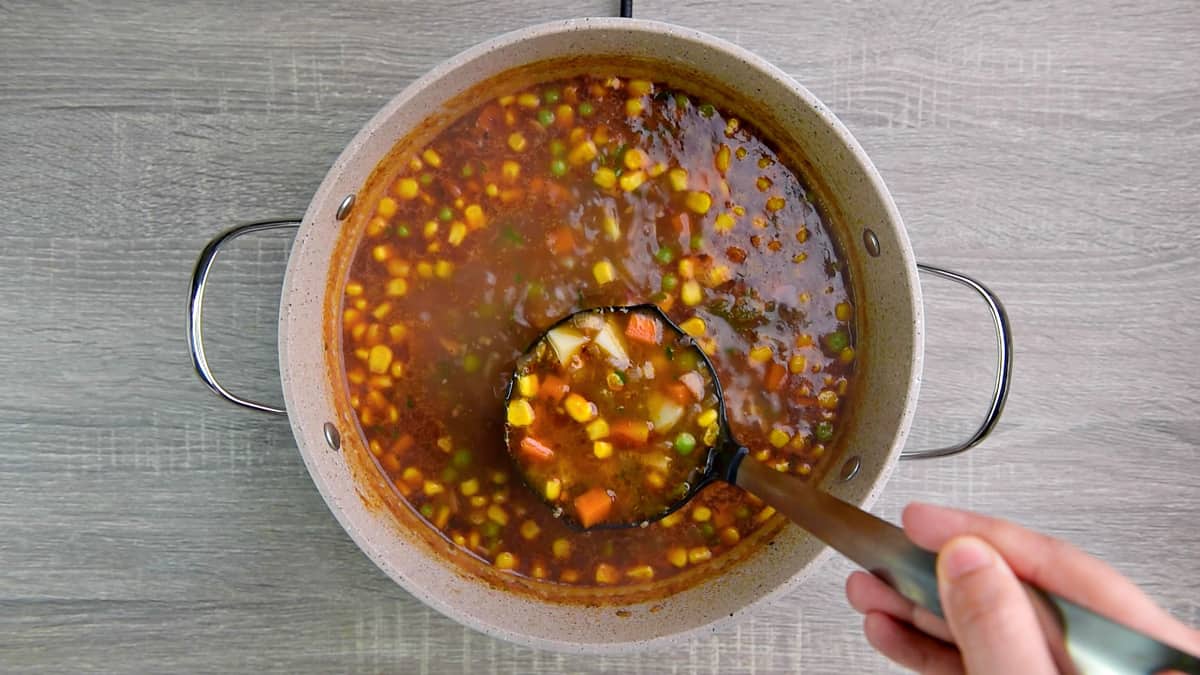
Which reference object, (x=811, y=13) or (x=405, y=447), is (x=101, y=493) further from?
(x=811, y=13)

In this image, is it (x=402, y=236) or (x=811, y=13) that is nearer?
(x=402, y=236)

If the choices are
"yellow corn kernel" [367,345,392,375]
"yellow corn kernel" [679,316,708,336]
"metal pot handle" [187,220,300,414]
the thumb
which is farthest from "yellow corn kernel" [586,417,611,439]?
the thumb

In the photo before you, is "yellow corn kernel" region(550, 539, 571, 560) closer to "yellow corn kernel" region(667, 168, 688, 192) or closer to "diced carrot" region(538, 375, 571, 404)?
"diced carrot" region(538, 375, 571, 404)

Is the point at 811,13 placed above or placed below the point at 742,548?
above

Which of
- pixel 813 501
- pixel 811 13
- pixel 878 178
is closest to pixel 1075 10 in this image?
pixel 811 13

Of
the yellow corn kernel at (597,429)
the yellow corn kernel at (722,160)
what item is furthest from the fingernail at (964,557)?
the yellow corn kernel at (722,160)
